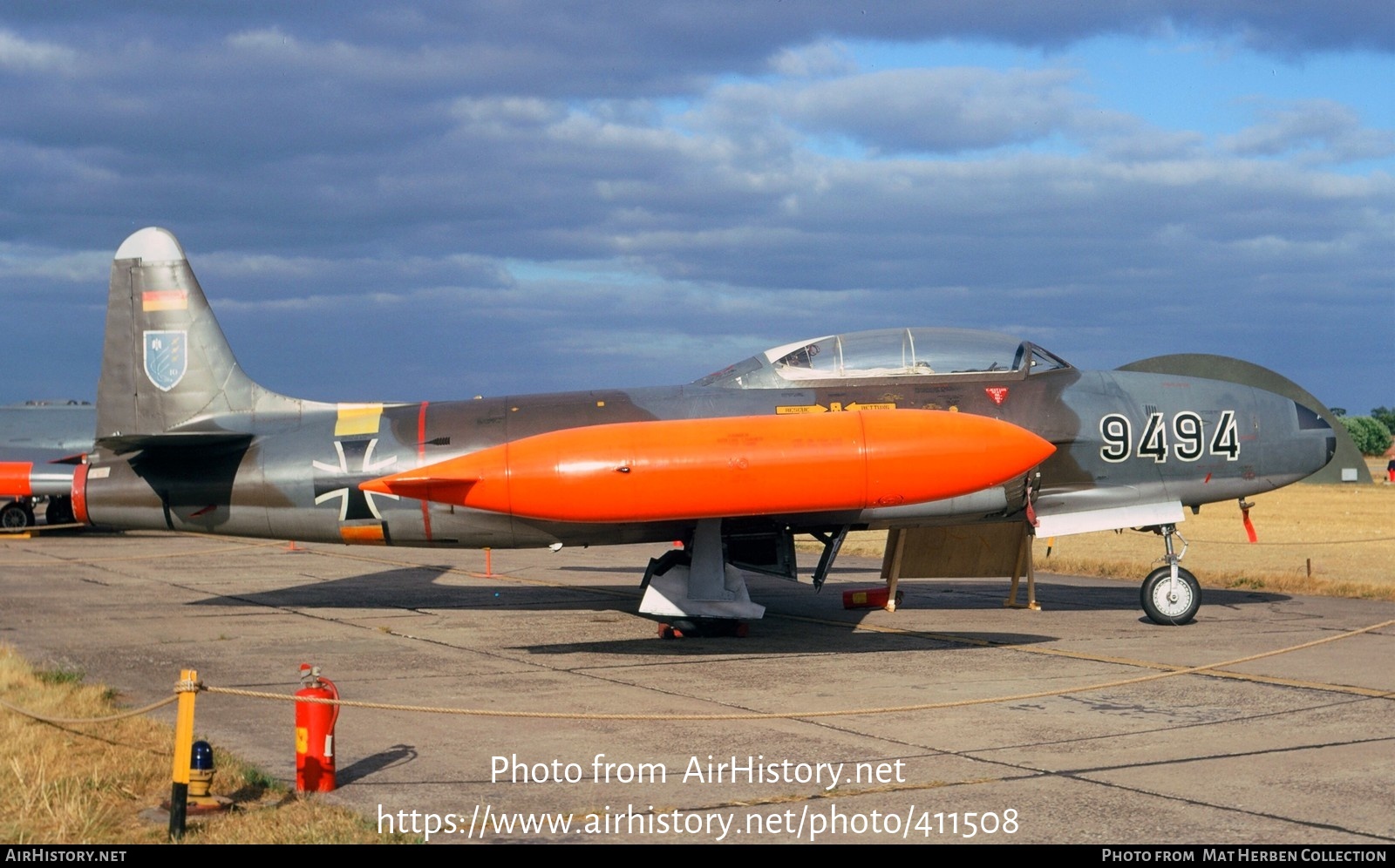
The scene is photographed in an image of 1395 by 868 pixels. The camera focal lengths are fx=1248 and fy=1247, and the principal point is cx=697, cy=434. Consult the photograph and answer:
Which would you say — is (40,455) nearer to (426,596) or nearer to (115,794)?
(426,596)

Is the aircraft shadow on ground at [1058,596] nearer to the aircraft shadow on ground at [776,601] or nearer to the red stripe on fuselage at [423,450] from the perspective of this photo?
the aircraft shadow on ground at [776,601]

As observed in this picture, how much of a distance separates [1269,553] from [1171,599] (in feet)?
35.2

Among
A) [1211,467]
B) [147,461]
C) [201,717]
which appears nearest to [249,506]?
[147,461]

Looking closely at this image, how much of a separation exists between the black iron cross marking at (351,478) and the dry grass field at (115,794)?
4.94m

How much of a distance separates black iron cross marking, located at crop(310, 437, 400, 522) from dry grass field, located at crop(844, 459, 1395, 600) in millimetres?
11579

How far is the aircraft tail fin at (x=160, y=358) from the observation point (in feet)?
48.5

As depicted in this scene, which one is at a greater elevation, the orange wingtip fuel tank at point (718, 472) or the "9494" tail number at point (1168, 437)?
the "9494" tail number at point (1168, 437)

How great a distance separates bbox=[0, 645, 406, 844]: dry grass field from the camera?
19.4 feet

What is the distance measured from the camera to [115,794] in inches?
260

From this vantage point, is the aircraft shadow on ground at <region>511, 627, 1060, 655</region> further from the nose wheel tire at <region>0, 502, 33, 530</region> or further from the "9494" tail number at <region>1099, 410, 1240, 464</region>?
the nose wheel tire at <region>0, 502, 33, 530</region>

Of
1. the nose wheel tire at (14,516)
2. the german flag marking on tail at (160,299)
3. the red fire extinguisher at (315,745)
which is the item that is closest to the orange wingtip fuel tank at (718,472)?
the red fire extinguisher at (315,745)

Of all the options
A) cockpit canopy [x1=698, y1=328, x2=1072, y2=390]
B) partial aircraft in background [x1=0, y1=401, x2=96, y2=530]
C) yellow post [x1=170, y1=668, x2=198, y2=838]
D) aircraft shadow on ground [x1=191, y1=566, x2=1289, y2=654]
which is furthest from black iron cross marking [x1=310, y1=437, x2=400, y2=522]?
partial aircraft in background [x1=0, y1=401, x2=96, y2=530]

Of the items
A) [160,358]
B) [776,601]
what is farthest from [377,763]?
[776,601]

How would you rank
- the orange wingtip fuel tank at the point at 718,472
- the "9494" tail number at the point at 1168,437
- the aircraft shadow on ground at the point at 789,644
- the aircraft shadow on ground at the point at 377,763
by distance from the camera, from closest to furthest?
the aircraft shadow on ground at the point at 377,763, the orange wingtip fuel tank at the point at 718,472, the aircraft shadow on ground at the point at 789,644, the "9494" tail number at the point at 1168,437
